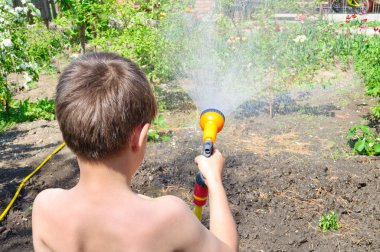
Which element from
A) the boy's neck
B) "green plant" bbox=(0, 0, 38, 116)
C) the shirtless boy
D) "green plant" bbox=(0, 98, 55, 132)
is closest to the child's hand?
the shirtless boy

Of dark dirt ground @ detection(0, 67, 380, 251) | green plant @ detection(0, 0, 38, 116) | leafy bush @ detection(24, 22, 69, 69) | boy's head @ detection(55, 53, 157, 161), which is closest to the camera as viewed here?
boy's head @ detection(55, 53, 157, 161)

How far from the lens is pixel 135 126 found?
1163 millimetres

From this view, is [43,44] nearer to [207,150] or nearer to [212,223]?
[207,150]

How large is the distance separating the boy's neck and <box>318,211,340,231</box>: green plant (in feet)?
7.68

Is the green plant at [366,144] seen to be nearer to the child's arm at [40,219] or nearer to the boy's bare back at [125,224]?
the boy's bare back at [125,224]

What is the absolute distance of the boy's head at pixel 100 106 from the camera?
3.67 feet

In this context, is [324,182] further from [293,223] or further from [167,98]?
[167,98]

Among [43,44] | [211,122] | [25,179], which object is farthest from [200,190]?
[43,44]

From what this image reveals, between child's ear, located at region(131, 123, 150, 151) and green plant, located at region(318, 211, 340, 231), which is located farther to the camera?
green plant, located at region(318, 211, 340, 231)

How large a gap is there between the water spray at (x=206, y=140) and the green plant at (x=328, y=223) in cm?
177

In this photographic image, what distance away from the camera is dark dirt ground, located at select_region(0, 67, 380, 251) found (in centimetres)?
310

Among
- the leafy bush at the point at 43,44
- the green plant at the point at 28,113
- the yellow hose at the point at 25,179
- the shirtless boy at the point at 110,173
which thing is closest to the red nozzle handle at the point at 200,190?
the shirtless boy at the point at 110,173

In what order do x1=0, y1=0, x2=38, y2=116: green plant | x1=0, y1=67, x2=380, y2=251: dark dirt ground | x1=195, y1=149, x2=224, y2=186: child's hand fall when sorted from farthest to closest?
x1=0, y1=0, x2=38, y2=116: green plant
x1=0, y1=67, x2=380, y2=251: dark dirt ground
x1=195, y1=149, x2=224, y2=186: child's hand

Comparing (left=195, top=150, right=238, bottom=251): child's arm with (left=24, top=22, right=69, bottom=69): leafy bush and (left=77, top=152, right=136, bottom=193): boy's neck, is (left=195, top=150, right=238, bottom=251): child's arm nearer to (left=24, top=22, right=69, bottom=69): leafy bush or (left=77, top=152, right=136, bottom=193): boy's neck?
(left=77, top=152, right=136, bottom=193): boy's neck
